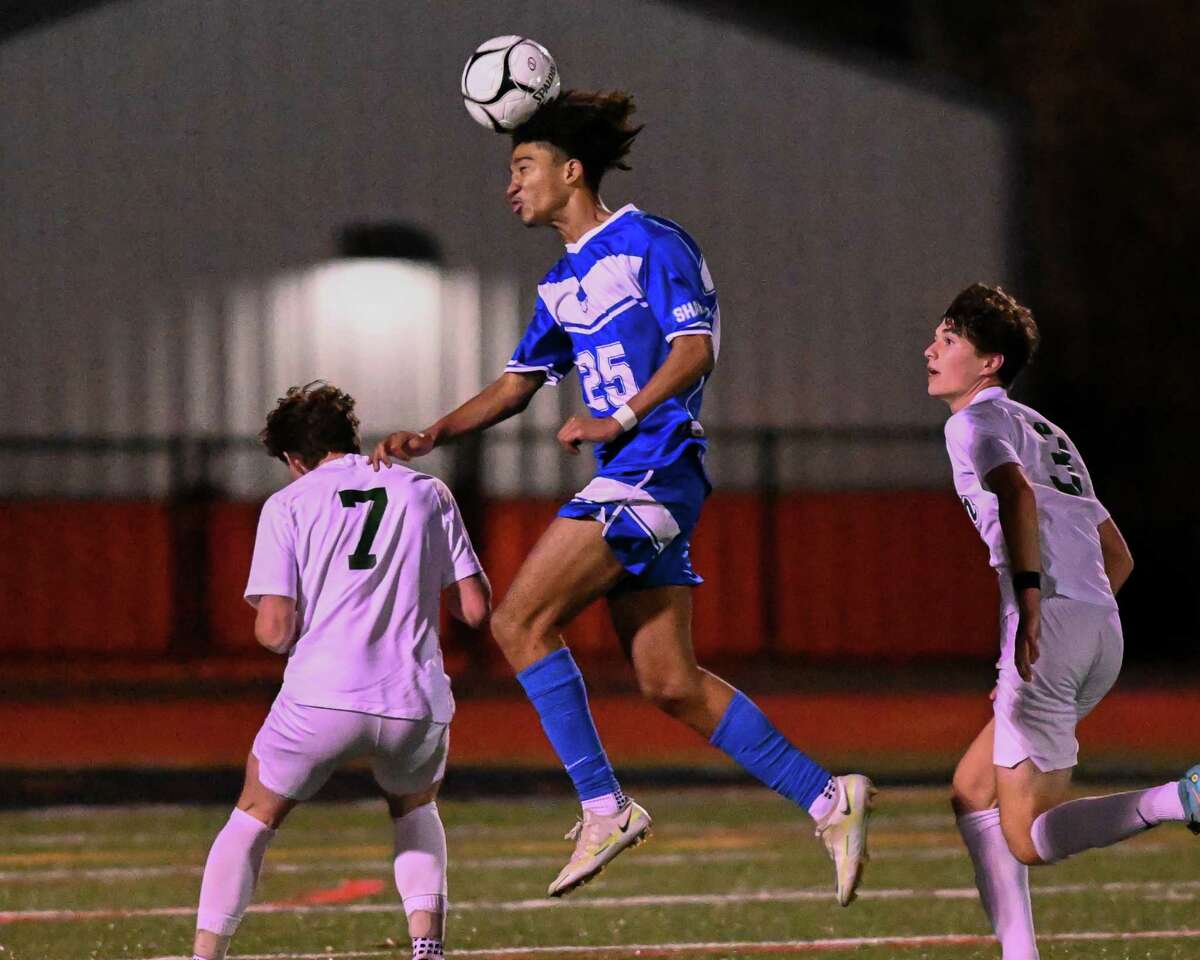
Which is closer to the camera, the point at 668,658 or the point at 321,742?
the point at 321,742

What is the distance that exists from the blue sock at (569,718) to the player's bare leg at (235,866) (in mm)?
728

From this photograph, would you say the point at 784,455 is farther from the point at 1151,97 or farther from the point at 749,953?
the point at 749,953

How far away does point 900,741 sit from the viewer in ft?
50.7

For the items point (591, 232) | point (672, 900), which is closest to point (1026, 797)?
point (591, 232)

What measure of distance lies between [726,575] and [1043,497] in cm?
1492

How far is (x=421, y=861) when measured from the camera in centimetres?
630

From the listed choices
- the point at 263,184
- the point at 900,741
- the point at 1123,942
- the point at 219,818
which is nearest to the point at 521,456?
the point at 263,184

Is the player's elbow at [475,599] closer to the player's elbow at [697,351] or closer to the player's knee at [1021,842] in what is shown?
the player's elbow at [697,351]

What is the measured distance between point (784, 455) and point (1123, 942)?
14.3 metres

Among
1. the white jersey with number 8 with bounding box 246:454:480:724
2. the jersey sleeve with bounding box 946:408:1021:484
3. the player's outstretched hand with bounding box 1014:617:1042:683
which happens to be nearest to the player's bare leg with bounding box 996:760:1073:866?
the player's outstretched hand with bounding box 1014:617:1042:683

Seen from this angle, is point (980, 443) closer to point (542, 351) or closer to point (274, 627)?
point (542, 351)

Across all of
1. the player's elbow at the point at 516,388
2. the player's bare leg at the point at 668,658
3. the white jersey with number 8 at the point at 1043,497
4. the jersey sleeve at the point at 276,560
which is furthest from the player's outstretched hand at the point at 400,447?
the white jersey with number 8 at the point at 1043,497

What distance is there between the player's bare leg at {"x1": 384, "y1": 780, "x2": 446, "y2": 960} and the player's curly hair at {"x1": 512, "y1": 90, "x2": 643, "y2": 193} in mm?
1790

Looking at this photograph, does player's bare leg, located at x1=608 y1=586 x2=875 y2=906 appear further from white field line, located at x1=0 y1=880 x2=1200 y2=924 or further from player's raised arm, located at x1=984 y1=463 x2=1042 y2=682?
white field line, located at x1=0 y1=880 x2=1200 y2=924
